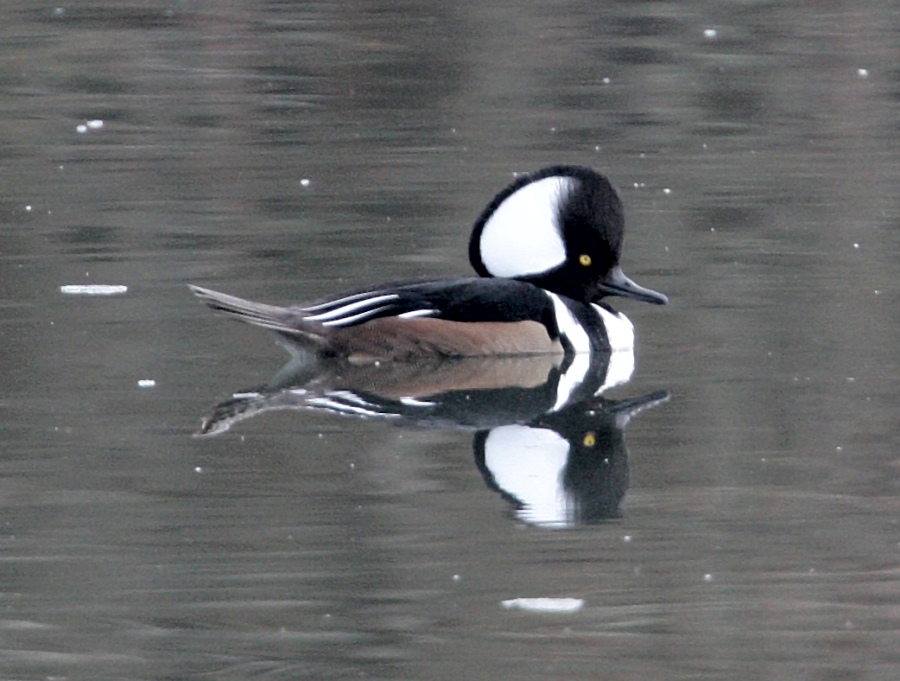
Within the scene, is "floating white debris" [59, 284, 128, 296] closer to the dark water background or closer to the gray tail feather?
the dark water background

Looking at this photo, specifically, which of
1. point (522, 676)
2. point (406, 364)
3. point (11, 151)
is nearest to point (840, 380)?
point (406, 364)

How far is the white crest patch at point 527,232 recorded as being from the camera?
8328 mm

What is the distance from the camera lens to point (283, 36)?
1697cm

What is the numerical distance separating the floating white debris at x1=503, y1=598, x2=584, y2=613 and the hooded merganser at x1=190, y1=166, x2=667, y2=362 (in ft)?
9.49

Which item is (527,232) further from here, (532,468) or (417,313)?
(532,468)

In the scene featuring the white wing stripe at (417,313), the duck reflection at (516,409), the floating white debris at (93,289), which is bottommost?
the duck reflection at (516,409)

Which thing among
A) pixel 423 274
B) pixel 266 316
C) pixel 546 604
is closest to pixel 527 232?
pixel 423 274

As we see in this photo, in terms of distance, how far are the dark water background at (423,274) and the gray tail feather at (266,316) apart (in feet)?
0.81

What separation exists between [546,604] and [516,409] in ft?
7.88

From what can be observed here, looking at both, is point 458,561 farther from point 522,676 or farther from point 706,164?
point 706,164

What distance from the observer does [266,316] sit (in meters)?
7.77

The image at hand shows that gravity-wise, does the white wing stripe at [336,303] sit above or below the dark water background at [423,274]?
above

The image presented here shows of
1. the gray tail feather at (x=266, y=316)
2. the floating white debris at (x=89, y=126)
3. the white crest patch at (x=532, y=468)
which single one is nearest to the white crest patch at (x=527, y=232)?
the gray tail feather at (x=266, y=316)

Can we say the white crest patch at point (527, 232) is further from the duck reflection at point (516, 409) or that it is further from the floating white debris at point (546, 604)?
the floating white debris at point (546, 604)
